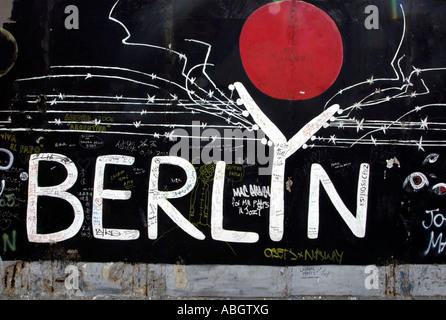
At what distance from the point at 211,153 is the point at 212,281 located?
1.67 m

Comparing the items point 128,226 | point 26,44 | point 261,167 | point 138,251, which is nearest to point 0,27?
point 26,44

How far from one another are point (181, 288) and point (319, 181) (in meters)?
2.28

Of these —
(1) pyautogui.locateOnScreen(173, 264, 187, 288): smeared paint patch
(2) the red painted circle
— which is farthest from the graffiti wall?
(1) pyautogui.locateOnScreen(173, 264, 187, 288): smeared paint patch

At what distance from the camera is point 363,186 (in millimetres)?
5414

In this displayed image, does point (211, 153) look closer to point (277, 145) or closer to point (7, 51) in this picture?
point (277, 145)

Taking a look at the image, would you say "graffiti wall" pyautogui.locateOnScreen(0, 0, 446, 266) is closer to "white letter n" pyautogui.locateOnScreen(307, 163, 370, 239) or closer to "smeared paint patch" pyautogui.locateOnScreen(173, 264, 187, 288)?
"white letter n" pyautogui.locateOnScreen(307, 163, 370, 239)

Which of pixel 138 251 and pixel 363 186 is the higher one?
pixel 363 186

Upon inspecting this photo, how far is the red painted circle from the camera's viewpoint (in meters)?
5.39

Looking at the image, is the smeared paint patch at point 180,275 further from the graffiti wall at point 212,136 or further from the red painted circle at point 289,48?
the red painted circle at point 289,48

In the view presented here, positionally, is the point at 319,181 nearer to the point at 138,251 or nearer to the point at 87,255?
the point at 138,251

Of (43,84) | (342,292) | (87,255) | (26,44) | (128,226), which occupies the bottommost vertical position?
(342,292)

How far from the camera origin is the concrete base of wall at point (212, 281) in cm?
538

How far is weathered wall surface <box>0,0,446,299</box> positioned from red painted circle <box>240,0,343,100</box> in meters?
0.02

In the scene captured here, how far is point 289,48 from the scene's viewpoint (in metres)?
Answer: 5.38
